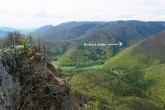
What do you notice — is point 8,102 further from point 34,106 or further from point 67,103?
point 67,103

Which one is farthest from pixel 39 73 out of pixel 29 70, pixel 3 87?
pixel 3 87

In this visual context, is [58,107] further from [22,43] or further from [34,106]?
[22,43]

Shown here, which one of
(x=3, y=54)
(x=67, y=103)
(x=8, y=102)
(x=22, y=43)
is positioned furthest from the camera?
(x=22, y=43)

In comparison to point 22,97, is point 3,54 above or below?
above

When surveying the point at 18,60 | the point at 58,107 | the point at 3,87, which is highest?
the point at 18,60

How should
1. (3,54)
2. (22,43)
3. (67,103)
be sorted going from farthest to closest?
(22,43), (67,103), (3,54)

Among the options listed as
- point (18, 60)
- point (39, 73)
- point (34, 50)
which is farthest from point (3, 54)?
point (34, 50)

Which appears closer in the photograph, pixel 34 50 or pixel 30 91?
pixel 30 91
